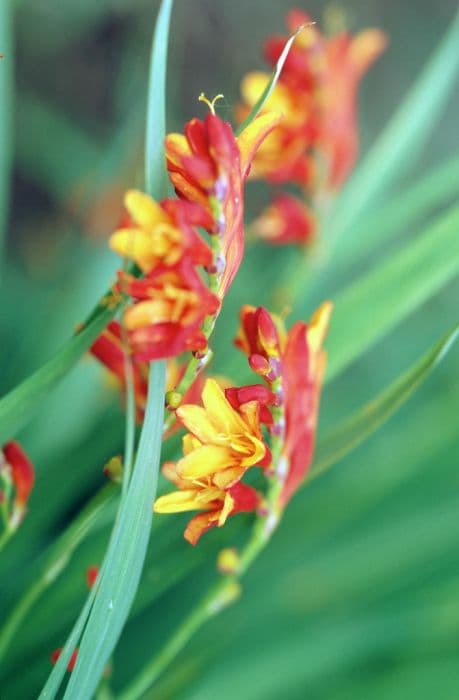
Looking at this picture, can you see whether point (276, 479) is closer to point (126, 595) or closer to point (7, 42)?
point (126, 595)

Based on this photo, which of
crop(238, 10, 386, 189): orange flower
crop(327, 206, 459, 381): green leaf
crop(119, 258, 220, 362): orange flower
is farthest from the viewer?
crop(238, 10, 386, 189): orange flower

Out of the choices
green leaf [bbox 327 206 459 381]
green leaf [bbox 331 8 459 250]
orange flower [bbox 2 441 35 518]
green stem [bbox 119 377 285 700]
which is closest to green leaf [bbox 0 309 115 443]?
orange flower [bbox 2 441 35 518]

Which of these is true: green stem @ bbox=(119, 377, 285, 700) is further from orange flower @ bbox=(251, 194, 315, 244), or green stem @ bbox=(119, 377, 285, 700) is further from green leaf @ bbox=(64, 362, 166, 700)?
orange flower @ bbox=(251, 194, 315, 244)

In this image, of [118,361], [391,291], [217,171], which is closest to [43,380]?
[118,361]

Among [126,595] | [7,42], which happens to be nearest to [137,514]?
[126,595]

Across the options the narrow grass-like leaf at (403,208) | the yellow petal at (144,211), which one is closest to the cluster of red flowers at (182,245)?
the yellow petal at (144,211)

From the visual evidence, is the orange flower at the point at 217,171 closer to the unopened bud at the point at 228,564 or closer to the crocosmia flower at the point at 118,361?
the crocosmia flower at the point at 118,361
